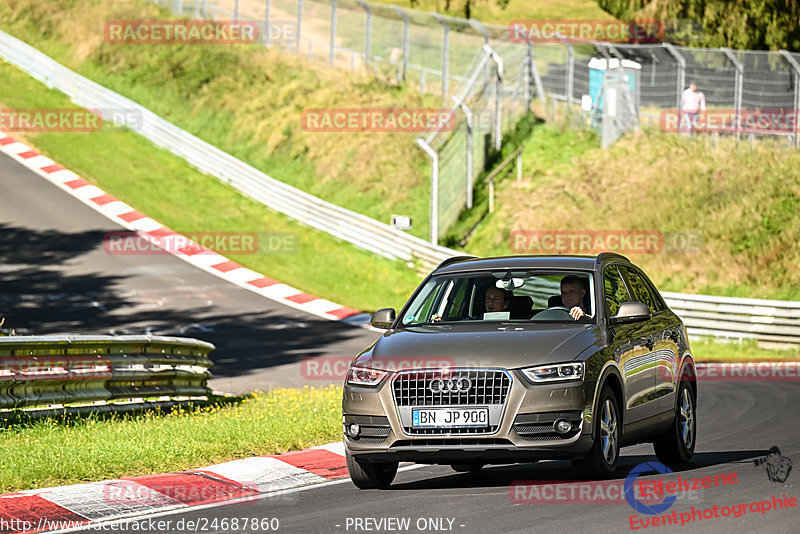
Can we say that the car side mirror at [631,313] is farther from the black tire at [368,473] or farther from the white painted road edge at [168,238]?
the white painted road edge at [168,238]

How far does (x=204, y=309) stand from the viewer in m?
26.2

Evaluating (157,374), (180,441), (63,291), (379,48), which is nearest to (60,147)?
(379,48)

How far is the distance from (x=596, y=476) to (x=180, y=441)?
400 centimetres

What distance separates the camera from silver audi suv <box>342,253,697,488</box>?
884 cm

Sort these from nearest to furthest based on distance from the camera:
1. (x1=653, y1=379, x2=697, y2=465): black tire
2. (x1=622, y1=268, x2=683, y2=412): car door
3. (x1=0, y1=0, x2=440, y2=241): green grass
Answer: (x1=622, y1=268, x2=683, y2=412): car door → (x1=653, y1=379, x2=697, y2=465): black tire → (x1=0, y1=0, x2=440, y2=241): green grass

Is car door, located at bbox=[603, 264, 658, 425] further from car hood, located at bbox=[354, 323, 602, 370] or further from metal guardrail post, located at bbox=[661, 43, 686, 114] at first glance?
metal guardrail post, located at bbox=[661, 43, 686, 114]

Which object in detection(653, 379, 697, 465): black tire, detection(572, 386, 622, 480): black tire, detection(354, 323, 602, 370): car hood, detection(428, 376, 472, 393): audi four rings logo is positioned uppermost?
detection(354, 323, 602, 370): car hood

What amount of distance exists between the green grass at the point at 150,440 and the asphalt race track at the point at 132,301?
4365 millimetres

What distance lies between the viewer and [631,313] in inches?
382

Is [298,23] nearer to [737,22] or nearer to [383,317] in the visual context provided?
[737,22]

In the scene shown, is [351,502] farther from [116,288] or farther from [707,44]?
[707,44]

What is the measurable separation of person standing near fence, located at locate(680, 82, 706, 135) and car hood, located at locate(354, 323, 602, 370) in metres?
23.2

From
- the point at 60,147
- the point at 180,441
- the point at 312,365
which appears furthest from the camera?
the point at 60,147

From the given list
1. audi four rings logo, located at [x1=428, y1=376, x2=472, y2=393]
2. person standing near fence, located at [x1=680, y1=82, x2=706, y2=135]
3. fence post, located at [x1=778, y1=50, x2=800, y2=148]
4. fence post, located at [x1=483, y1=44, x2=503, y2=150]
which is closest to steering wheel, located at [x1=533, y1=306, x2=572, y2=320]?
audi four rings logo, located at [x1=428, y1=376, x2=472, y2=393]
